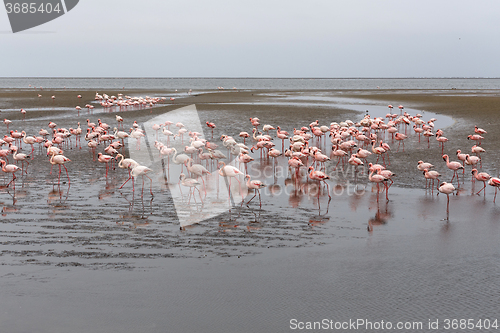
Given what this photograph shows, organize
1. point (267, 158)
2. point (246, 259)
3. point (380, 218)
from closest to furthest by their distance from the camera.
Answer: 1. point (246, 259)
2. point (380, 218)
3. point (267, 158)

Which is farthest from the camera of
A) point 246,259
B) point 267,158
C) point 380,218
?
point 267,158

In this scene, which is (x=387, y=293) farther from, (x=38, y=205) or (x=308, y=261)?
(x=38, y=205)

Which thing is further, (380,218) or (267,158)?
(267,158)

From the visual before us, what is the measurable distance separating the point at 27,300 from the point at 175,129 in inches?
802

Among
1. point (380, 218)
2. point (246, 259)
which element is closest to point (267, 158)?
point (380, 218)

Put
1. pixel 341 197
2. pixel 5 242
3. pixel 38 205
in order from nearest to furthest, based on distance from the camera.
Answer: pixel 5 242 → pixel 38 205 → pixel 341 197

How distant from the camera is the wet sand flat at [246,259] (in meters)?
6.19

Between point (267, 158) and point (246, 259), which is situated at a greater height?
point (267, 158)

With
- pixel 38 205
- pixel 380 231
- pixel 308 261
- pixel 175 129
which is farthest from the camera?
A: pixel 175 129

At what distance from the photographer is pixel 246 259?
7887 millimetres

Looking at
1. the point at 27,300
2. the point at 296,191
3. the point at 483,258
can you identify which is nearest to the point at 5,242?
the point at 27,300

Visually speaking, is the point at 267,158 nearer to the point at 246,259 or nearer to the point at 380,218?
the point at 380,218

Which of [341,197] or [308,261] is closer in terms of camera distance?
[308,261]

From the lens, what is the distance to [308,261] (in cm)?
782
